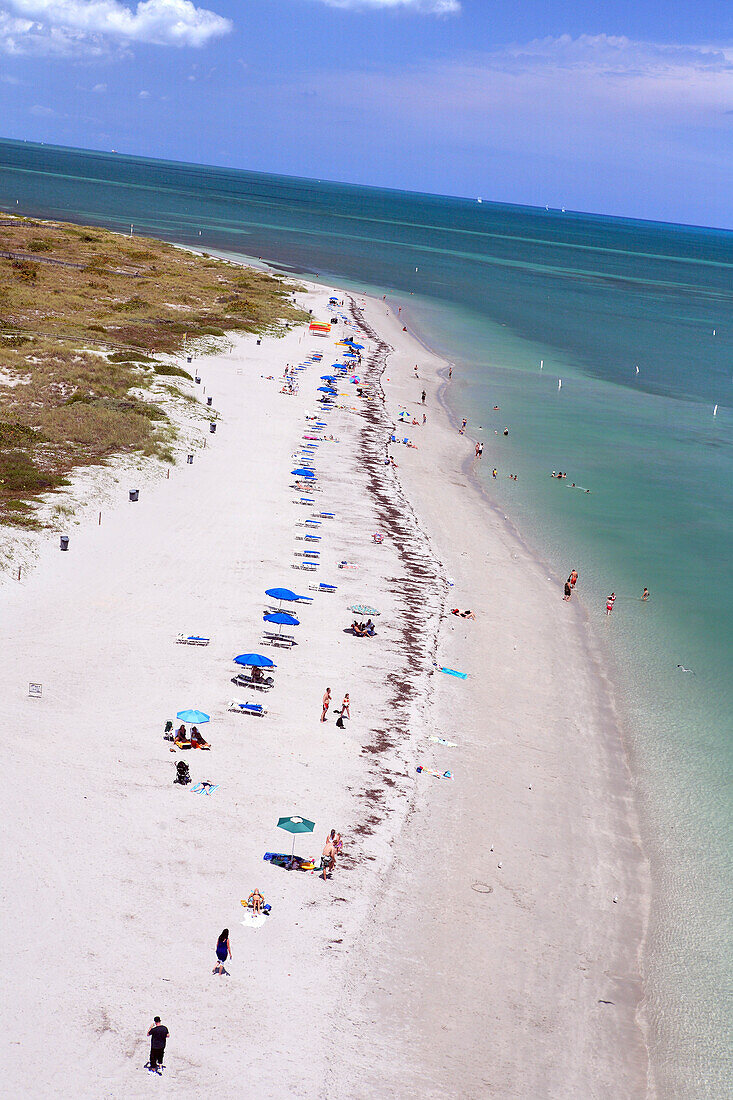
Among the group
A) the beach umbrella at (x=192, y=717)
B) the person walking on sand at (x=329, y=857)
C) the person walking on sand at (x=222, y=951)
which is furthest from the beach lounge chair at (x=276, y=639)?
the person walking on sand at (x=222, y=951)

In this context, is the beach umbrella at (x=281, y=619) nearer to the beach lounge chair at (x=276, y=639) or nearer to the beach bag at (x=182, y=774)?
the beach lounge chair at (x=276, y=639)

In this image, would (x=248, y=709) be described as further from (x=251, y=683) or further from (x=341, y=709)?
(x=341, y=709)

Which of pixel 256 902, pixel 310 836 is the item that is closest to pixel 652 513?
pixel 310 836

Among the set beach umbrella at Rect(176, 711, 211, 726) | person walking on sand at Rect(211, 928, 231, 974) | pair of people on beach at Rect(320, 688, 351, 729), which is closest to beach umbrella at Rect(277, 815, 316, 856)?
person walking on sand at Rect(211, 928, 231, 974)

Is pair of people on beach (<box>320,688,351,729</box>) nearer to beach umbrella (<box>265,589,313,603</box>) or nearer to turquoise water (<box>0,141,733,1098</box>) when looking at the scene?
beach umbrella (<box>265,589,313,603</box>)

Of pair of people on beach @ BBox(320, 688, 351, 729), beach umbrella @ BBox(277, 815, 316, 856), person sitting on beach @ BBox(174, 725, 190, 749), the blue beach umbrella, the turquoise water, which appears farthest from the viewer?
the blue beach umbrella

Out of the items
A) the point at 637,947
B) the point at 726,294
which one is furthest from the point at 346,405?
the point at 726,294

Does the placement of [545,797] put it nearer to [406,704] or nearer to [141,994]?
[406,704]
